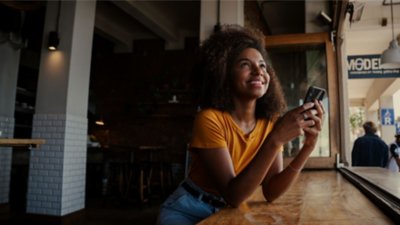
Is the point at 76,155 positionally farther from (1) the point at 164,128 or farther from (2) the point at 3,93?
(1) the point at 164,128

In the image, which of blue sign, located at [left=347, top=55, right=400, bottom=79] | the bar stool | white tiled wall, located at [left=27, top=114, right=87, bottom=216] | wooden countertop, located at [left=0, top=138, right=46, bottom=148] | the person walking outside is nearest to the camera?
wooden countertop, located at [left=0, top=138, right=46, bottom=148]

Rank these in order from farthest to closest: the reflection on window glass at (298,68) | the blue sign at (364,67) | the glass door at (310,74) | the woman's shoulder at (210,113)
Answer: the blue sign at (364,67) → the reflection on window glass at (298,68) → the glass door at (310,74) → the woman's shoulder at (210,113)

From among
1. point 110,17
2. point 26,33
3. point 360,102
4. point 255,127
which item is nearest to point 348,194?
point 255,127

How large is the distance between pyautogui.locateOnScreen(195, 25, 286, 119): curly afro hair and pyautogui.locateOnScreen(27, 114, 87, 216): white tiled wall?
3.44 m

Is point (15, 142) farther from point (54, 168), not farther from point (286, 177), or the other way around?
point (286, 177)

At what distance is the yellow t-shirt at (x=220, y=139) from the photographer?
109 cm

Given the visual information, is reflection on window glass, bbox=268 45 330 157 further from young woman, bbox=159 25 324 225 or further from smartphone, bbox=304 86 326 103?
smartphone, bbox=304 86 326 103

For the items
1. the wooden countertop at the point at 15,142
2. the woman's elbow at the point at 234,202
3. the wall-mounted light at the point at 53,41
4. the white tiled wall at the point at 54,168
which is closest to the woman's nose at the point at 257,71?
the woman's elbow at the point at 234,202

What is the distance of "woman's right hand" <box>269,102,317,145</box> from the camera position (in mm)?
942

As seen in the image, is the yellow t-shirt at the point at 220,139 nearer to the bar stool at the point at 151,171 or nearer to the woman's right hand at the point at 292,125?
the woman's right hand at the point at 292,125

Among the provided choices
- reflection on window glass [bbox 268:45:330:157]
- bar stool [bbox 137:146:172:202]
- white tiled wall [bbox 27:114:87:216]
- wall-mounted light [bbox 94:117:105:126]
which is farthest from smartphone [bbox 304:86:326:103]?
wall-mounted light [bbox 94:117:105:126]

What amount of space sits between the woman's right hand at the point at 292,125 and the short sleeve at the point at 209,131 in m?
0.20

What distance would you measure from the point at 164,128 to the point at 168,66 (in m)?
1.47

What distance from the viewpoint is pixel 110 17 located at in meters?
6.91
